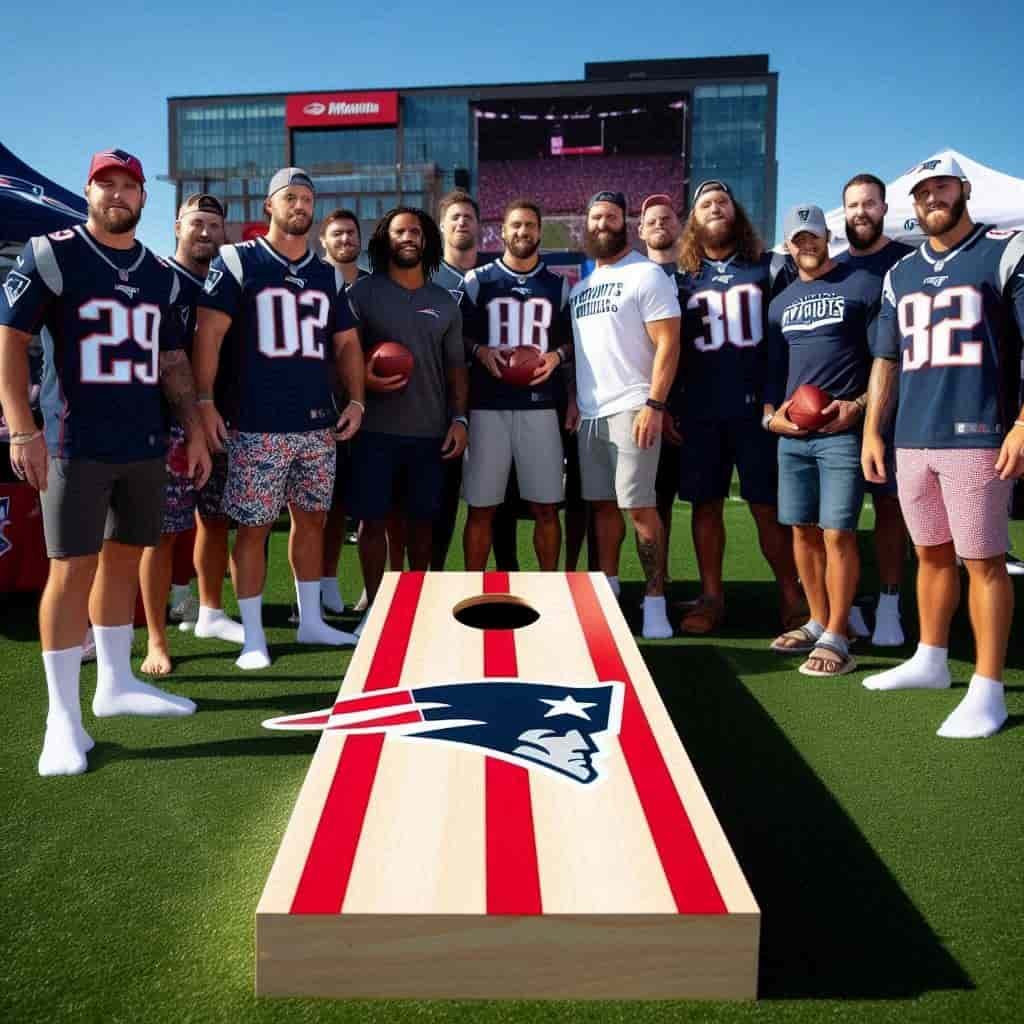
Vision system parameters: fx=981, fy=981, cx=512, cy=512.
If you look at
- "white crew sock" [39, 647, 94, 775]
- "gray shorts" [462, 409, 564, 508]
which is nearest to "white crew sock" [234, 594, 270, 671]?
"white crew sock" [39, 647, 94, 775]

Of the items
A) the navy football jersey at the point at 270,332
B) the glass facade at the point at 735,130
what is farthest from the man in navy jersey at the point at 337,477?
the glass facade at the point at 735,130

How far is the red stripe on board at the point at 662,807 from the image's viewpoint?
158cm

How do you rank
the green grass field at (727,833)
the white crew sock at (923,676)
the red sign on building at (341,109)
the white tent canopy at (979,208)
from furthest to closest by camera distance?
1. the red sign on building at (341,109)
2. the white tent canopy at (979,208)
3. the white crew sock at (923,676)
4. the green grass field at (727,833)

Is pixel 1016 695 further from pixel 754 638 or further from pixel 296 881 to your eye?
pixel 296 881

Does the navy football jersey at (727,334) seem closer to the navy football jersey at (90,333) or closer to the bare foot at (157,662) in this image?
the navy football jersey at (90,333)

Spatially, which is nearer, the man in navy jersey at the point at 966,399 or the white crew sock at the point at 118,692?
the man in navy jersey at the point at 966,399

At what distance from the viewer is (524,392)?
4.30 meters

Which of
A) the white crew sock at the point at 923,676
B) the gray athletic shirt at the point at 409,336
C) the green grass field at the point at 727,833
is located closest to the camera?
the green grass field at the point at 727,833

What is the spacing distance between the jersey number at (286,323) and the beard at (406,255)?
0.51m

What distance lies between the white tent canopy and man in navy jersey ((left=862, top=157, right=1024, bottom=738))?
13.5 ft

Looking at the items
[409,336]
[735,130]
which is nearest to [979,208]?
[409,336]

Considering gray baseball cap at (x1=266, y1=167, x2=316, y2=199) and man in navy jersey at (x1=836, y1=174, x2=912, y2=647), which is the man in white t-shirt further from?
gray baseball cap at (x1=266, y1=167, x2=316, y2=199)

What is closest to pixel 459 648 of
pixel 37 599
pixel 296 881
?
pixel 296 881

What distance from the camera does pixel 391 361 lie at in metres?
4.01
